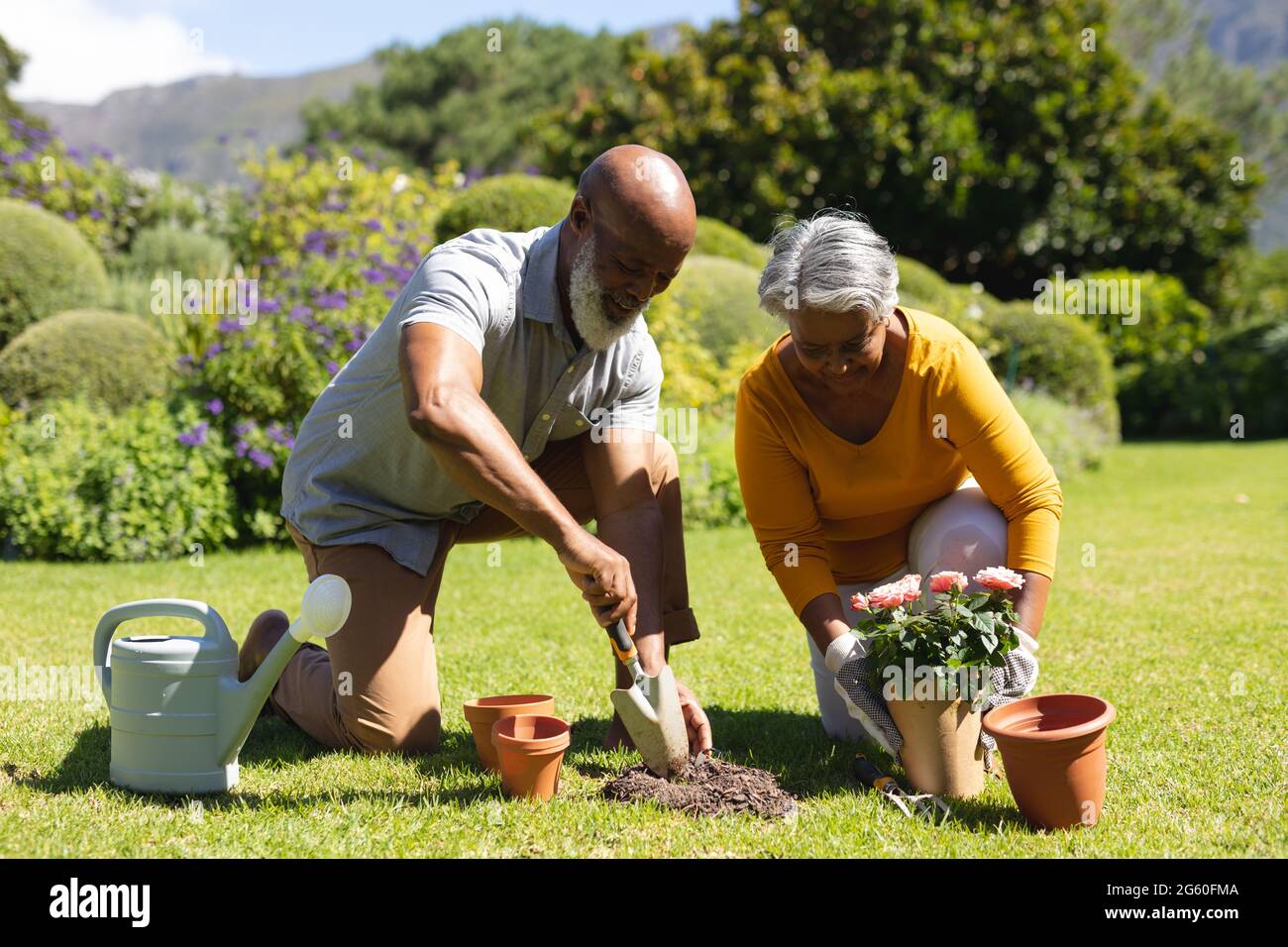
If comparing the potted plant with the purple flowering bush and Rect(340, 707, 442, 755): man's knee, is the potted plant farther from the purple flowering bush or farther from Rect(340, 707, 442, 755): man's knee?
the purple flowering bush

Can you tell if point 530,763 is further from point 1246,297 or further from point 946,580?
point 1246,297

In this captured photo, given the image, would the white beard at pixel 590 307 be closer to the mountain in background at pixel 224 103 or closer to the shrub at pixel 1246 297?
the shrub at pixel 1246 297

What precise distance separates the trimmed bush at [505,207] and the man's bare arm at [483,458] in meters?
6.61

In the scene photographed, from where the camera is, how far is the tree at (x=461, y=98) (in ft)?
112

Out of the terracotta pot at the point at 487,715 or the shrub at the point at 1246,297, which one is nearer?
the terracotta pot at the point at 487,715

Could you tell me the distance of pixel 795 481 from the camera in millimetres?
3439

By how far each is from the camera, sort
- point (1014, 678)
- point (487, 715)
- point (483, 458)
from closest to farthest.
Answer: point (483, 458) < point (1014, 678) < point (487, 715)

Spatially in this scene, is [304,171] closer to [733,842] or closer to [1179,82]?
[733,842]

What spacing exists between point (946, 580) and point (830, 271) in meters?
0.83

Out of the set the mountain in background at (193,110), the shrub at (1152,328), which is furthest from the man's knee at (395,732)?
the mountain in background at (193,110)

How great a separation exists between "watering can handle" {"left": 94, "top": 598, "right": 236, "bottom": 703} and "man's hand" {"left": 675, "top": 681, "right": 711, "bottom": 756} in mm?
1216

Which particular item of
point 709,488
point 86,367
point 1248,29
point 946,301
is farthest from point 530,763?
point 1248,29

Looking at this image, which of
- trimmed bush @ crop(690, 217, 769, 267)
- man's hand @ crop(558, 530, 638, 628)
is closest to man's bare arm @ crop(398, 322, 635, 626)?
man's hand @ crop(558, 530, 638, 628)

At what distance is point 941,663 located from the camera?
2.92m
